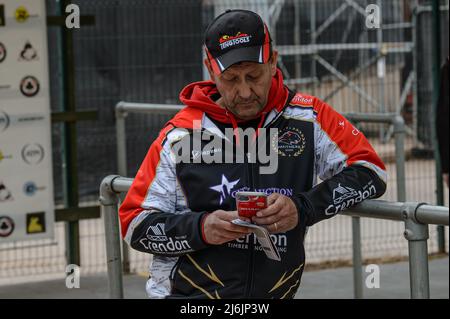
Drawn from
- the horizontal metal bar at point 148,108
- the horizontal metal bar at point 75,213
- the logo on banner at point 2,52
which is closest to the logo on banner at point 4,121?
the logo on banner at point 2,52

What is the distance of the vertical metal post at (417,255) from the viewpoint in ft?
11.3

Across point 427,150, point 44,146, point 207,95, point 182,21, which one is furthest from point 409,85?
point 207,95

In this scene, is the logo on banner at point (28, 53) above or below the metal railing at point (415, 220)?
above

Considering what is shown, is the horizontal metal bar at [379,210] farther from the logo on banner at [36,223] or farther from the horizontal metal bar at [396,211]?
the logo on banner at [36,223]

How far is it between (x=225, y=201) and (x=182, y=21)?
6.87 metres

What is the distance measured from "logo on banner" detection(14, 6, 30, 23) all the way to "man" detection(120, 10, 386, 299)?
13.3 feet

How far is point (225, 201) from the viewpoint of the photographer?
3436 mm

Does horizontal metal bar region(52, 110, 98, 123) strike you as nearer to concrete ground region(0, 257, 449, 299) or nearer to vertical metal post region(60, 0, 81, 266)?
vertical metal post region(60, 0, 81, 266)

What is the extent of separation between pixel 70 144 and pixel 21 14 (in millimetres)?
1135

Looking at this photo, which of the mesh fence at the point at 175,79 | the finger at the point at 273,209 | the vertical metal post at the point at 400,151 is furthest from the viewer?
the mesh fence at the point at 175,79

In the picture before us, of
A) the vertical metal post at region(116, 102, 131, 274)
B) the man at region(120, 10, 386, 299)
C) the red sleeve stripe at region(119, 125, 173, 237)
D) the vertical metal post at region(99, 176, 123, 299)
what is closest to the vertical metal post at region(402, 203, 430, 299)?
the man at region(120, 10, 386, 299)

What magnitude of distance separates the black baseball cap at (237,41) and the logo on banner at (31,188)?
13.9 feet

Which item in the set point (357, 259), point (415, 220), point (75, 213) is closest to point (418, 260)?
point (415, 220)
